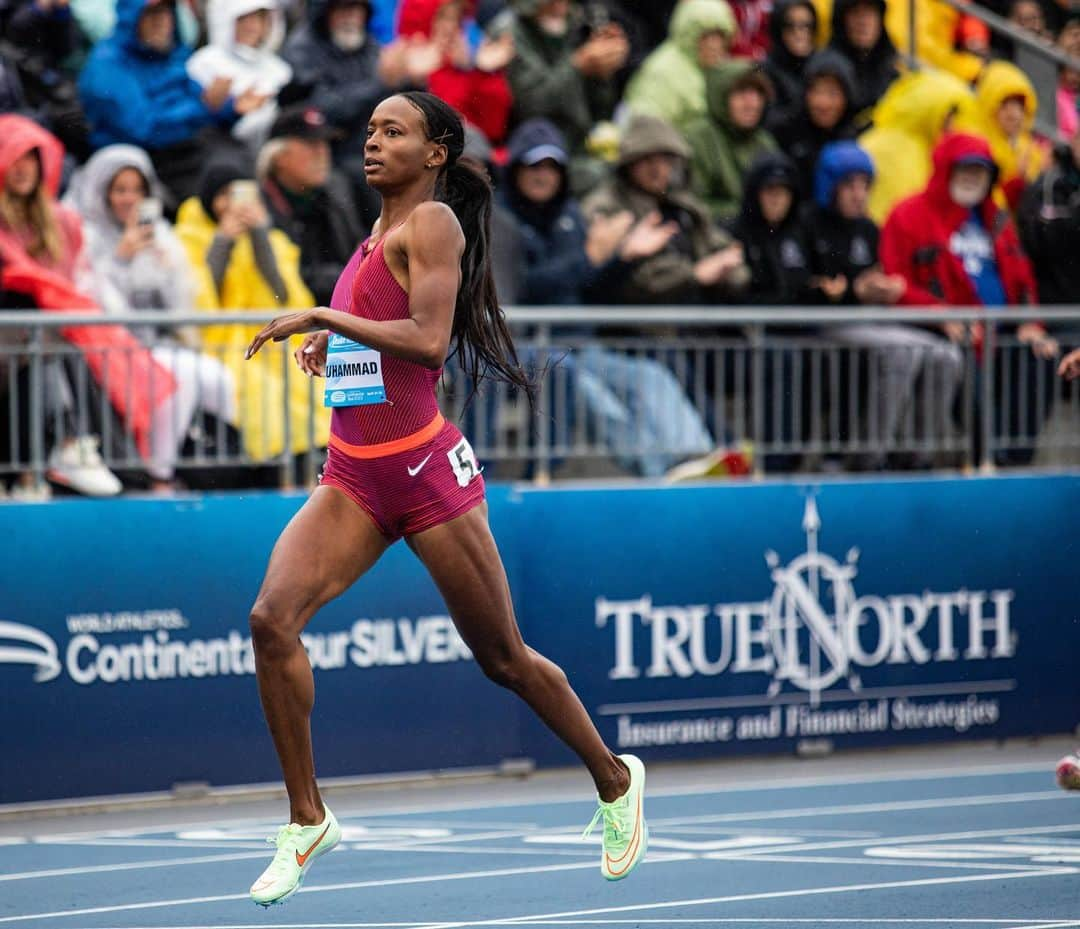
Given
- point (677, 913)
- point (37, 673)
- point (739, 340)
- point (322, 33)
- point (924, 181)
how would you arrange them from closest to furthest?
point (677, 913), point (37, 673), point (739, 340), point (322, 33), point (924, 181)

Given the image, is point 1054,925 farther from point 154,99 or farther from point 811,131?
point 811,131

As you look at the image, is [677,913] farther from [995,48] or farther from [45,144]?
[995,48]

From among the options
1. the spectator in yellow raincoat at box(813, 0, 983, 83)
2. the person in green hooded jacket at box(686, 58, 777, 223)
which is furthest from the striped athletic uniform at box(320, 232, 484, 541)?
the spectator in yellow raincoat at box(813, 0, 983, 83)

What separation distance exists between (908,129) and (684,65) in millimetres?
1700

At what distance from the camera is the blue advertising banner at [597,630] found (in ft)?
32.3

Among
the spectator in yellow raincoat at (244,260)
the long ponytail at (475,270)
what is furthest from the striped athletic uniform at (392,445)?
the spectator in yellow raincoat at (244,260)

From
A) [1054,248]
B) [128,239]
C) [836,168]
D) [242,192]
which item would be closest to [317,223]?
Result: [242,192]

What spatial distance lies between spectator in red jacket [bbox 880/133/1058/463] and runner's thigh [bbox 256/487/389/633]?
7239 mm

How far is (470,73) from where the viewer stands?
12898 mm

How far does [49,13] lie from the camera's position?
39.5 feet

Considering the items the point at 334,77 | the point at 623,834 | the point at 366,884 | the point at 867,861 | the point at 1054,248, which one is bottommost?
the point at 867,861

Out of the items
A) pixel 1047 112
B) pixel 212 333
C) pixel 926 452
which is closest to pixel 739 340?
pixel 926 452

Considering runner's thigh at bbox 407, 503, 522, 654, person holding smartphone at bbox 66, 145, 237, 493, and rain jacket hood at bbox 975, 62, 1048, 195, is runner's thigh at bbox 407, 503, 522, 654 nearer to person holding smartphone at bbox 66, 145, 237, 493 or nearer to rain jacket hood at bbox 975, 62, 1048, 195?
person holding smartphone at bbox 66, 145, 237, 493

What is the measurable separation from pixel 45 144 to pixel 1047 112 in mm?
8784
